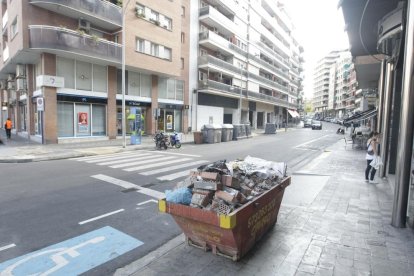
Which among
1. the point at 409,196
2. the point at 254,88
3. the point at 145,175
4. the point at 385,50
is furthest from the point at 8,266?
the point at 254,88

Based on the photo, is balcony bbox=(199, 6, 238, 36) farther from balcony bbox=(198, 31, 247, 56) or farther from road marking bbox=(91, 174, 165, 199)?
road marking bbox=(91, 174, 165, 199)

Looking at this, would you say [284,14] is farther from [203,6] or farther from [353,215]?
[353,215]

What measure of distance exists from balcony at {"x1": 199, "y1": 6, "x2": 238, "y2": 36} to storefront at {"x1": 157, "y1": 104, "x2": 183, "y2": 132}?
37.5 ft

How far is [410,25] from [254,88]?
138 feet

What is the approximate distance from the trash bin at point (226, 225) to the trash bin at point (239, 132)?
22.5 m

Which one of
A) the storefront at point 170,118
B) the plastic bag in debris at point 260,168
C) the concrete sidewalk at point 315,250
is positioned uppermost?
the storefront at point 170,118

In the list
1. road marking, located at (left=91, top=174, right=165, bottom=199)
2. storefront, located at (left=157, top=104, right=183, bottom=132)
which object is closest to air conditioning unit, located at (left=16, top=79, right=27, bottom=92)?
storefront, located at (left=157, top=104, right=183, bottom=132)

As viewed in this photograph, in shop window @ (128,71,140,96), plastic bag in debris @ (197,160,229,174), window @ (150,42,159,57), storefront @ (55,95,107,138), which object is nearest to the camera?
plastic bag in debris @ (197,160,229,174)

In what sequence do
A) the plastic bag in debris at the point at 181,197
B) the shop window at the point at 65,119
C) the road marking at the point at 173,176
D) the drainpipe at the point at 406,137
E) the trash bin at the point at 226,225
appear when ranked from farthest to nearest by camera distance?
1. the shop window at the point at 65,119
2. the road marking at the point at 173,176
3. the drainpipe at the point at 406,137
4. the plastic bag in debris at the point at 181,197
5. the trash bin at the point at 226,225

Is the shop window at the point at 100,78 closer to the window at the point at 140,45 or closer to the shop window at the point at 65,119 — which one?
the shop window at the point at 65,119

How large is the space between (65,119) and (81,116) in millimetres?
1135

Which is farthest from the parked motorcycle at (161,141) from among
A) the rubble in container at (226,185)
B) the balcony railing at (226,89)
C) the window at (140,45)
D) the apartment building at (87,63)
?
the balcony railing at (226,89)

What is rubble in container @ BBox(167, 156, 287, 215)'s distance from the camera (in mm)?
3545

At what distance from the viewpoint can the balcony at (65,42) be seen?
55.6ft
